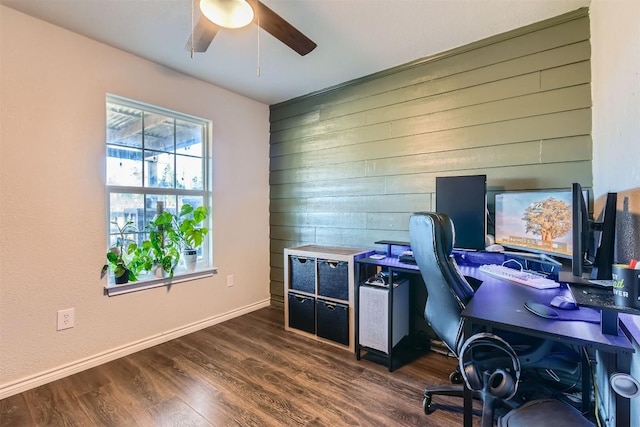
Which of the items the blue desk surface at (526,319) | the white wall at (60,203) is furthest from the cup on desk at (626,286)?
the white wall at (60,203)

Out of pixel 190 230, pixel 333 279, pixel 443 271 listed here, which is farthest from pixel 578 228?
pixel 190 230

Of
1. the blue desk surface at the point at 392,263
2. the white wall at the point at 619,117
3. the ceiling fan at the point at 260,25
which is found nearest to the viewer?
the white wall at the point at 619,117

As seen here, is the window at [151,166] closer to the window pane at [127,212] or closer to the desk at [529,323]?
the window pane at [127,212]

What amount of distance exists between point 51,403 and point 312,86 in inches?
125

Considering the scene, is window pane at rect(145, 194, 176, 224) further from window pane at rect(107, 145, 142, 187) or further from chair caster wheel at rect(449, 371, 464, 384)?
chair caster wheel at rect(449, 371, 464, 384)

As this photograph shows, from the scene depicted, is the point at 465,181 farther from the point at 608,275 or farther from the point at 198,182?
the point at 198,182

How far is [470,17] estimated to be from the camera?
1.96m

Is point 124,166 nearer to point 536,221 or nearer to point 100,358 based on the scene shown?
point 100,358

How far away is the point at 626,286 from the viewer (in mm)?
928

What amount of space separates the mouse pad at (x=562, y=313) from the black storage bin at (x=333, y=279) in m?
1.40

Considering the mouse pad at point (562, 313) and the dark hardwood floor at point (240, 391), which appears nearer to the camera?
the mouse pad at point (562, 313)

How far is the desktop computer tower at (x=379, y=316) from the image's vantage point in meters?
2.22

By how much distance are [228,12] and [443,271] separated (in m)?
1.72

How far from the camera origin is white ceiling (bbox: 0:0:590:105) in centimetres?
184
